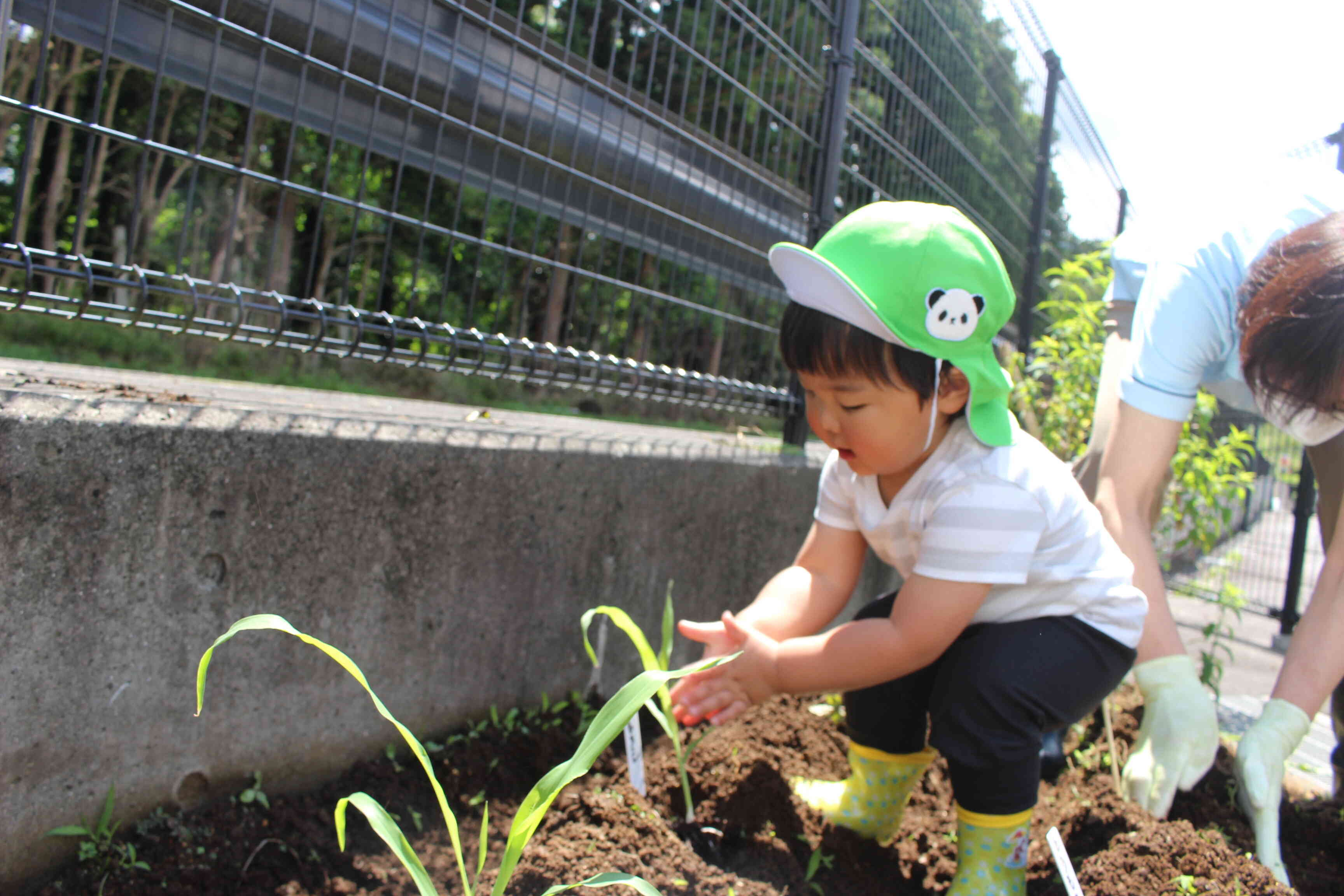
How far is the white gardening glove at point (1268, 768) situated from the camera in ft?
4.93

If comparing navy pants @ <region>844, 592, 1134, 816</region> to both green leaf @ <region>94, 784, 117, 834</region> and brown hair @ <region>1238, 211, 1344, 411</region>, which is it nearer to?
brown hair @ <region>1238, 211, 1344, 411</region>

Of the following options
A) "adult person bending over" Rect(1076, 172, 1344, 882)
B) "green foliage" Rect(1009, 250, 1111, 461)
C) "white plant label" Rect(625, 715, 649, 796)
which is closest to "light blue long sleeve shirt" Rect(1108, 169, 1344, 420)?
"adult person bending over" Rect(1076, 172, 1344, 882)

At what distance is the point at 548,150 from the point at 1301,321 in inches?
60.4

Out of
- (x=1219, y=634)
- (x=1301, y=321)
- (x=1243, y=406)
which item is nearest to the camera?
(x=1301, y=321)

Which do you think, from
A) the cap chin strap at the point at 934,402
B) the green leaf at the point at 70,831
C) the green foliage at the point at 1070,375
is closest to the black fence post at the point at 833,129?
the green foliage at the point at 1070,375

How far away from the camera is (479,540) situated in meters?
1.69

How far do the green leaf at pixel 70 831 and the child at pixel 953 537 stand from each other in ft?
2.89

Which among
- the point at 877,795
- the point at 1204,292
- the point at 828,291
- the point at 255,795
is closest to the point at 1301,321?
the point at 1204,292

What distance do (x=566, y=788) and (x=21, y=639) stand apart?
83 cm

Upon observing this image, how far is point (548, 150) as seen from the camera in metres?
1.98

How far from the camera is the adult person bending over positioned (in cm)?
153

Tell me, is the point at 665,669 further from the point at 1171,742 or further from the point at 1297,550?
the point at 1297,550

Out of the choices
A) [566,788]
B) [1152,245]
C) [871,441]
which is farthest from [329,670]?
[1152,245]

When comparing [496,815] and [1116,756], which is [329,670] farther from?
[1116,756]
